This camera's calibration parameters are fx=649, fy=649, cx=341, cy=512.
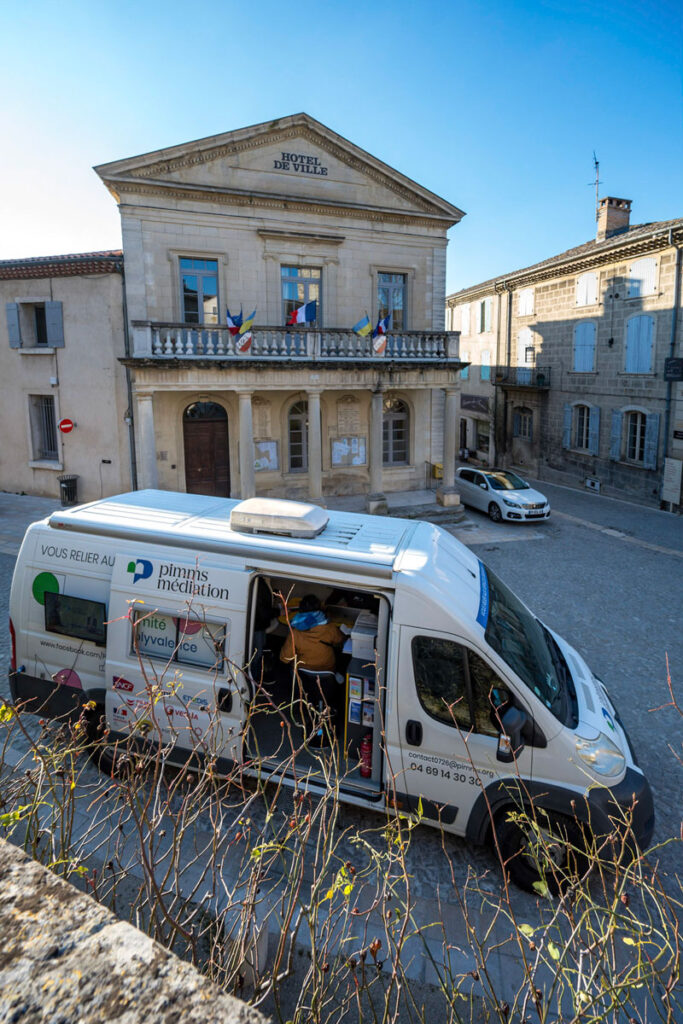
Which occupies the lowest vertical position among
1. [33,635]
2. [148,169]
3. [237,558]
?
[33,635]

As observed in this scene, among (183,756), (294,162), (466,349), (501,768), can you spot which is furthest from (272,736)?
(466,349)

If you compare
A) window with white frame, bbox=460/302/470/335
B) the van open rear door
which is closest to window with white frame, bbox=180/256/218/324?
the van open rear door

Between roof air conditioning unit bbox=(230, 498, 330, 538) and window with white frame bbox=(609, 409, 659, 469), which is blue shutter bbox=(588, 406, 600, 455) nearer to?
window with white frame bbox=(609, 409, 659, 469)

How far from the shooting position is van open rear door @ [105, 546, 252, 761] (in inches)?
214

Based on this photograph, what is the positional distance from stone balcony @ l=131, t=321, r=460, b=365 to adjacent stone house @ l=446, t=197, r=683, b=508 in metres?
7.06

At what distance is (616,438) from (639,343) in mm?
3332

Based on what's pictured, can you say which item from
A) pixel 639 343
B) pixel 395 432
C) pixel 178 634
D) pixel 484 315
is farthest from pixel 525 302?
pixel 178 634

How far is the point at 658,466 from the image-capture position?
21.0 metres

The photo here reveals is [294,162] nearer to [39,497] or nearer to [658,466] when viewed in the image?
[39,497]

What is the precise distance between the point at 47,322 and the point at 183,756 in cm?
1636

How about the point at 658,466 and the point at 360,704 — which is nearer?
the point at 360,704

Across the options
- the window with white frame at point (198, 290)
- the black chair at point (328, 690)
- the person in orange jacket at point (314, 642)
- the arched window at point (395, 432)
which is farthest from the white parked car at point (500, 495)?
the black chair at point (328, 690)

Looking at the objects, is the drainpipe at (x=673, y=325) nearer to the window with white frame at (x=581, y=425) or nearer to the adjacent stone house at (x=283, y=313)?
the window with white frame at (x=581, y=425)

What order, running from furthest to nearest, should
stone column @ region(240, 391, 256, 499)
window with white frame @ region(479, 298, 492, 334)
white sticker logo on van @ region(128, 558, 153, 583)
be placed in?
window with white frame @ region(479, 298, 492, 334)
stone column @ region(240, 391, 256, 499)
white sticker logo on van @ region(128, 558, 153, 583)
